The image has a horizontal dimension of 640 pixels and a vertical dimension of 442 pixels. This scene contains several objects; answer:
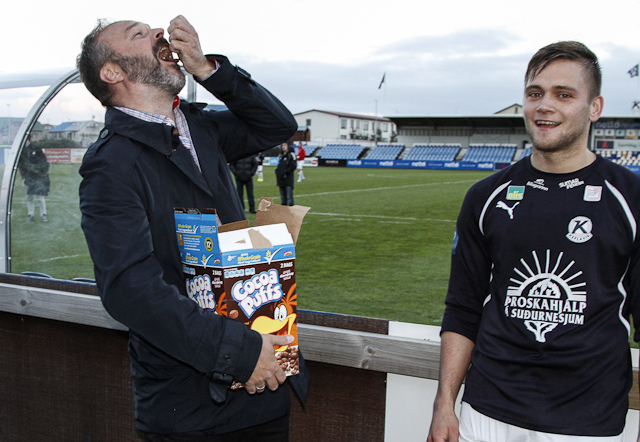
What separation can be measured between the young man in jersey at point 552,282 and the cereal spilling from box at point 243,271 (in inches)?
24.7

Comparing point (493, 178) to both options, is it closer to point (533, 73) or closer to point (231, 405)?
point (533, 73)

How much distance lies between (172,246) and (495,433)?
1135 mm

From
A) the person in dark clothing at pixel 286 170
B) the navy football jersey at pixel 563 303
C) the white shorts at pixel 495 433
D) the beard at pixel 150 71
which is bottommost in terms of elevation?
the person in dark clothing at pixel 286 170

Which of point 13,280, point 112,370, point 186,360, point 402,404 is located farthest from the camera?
point 13,280

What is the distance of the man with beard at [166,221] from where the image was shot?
5.40 ft

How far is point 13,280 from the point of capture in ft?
11.6

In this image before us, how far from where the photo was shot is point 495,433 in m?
1.90

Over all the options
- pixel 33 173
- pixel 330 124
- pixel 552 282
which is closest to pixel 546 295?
pixel 552 282

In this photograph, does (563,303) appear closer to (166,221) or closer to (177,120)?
(166,221)

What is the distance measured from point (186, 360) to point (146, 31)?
1027 millimetres

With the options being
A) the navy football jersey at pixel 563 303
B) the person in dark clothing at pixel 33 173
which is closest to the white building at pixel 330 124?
the person in dark clothing at pixel 33 173

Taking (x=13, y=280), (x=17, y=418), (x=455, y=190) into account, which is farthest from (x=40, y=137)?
(x=455, y=190)

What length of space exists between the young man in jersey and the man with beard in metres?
0.60

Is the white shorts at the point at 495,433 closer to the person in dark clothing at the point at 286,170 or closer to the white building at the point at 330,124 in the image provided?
the person in dark clothing at the point at 286,170
